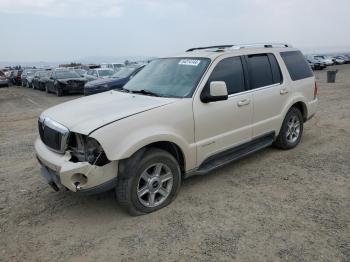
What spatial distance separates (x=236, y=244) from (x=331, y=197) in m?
1.62

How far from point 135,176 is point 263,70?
286 centimetres

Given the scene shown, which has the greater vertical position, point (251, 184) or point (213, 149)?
point (213, 149)

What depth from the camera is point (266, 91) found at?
17.5 ft

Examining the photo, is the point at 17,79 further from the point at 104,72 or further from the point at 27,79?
the point at 104,72

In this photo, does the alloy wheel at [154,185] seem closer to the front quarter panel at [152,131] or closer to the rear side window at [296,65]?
the front quarter panel at [152,131]

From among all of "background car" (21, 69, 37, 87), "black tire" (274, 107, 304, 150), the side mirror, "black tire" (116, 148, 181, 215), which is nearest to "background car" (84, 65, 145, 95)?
"black tire" (274, 107, 304, 150)

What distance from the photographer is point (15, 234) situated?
3711mm

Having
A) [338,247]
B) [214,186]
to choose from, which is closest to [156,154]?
[214,186]

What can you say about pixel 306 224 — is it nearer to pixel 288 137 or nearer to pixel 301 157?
pixel 301 157

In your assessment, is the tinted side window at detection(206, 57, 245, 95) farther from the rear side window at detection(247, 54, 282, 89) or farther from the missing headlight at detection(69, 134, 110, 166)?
the missing headlight at detection(69, 134, 110, 166)

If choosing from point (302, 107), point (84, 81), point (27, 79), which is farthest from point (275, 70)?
point (27, 79)

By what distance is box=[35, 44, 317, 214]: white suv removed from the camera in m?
3.62

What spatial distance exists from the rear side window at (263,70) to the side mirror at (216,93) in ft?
3.34

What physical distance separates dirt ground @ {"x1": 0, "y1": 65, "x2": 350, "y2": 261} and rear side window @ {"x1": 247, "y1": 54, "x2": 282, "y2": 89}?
1.29m
